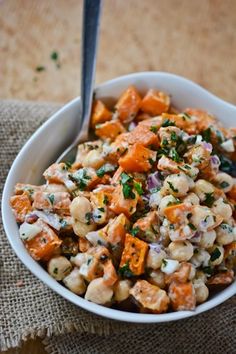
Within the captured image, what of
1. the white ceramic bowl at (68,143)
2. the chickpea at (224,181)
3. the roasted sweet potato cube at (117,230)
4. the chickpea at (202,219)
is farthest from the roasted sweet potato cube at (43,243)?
the chickpea at (224,181)

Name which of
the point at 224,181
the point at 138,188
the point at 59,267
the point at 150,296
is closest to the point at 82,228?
the point at 59,267

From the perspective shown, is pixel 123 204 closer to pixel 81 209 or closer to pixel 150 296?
pixel 81 209

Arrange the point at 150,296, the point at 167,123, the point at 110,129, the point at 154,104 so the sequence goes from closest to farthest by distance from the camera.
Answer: the point at 150,296
the point at 167,123
the point at 110,129
the point at 154,104

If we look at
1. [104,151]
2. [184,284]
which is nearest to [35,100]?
[104,151]

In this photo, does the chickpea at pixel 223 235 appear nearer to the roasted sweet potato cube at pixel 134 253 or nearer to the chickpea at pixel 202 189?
the chickpea at pixel 202 189

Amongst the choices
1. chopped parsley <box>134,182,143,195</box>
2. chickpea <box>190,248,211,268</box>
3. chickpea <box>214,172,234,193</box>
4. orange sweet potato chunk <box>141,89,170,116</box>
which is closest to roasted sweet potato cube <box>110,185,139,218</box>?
chopped parsley <box>134,182,143,195</box>

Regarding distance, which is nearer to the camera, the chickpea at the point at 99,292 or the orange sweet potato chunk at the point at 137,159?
the chickpea at the point at 99,292

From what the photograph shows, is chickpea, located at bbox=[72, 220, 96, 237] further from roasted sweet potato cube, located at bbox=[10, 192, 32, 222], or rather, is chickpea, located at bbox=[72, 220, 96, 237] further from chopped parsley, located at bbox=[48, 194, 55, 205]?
roasted sweet potato cube, located at bbox=[10, 192, 32, 222]
